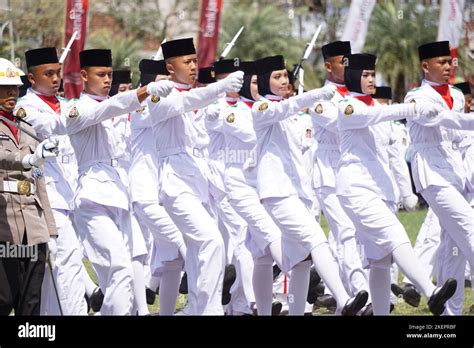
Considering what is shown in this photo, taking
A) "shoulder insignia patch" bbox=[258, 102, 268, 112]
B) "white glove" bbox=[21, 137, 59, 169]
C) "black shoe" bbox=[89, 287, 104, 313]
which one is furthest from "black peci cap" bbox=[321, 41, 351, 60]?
"white glove" bbox=[21, 137, 59, 169]

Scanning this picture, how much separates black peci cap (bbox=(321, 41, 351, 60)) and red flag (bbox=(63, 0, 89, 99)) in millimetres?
3191

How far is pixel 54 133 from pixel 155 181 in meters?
1.86

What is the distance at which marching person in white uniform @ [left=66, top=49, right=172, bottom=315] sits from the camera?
1008 centimetres

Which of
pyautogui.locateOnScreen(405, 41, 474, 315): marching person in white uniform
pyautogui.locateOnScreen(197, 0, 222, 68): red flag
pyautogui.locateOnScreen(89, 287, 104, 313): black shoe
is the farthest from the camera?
pyautogui.locateOnScreen(197, 0, 222, 68): red flag

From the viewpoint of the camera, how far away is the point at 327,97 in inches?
416

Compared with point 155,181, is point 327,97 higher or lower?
higher

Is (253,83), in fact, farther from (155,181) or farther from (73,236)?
(73,236)

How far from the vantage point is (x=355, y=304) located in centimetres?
1115

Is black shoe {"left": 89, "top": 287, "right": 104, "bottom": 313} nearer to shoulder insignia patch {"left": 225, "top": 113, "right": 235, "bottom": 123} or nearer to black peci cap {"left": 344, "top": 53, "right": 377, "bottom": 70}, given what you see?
shoulder insignia patch {"left": 225, "top": 113, "right": 235, "bottom": 123}

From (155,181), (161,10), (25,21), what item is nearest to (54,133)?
(155,181)

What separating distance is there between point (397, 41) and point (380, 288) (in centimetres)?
1920

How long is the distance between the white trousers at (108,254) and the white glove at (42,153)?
4.07ft

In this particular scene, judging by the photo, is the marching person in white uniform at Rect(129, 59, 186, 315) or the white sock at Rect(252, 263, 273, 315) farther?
the white sock at Rect(252, 263, 273, 315)

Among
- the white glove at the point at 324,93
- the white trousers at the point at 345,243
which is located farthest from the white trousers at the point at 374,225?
the white trousers at the point at 345,243
